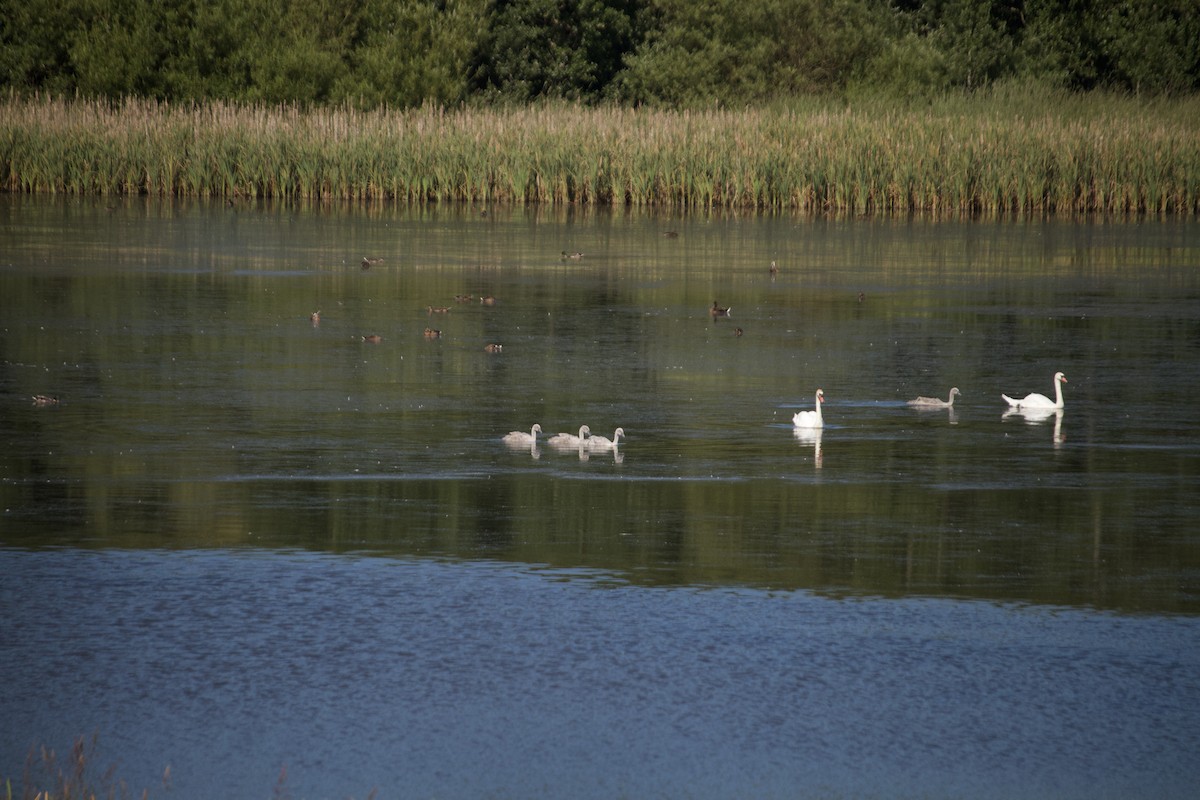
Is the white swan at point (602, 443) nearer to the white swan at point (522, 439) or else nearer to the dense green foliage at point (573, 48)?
the white swan at point (522, 439)

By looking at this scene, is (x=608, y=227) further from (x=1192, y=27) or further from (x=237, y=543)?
(x=1192, y=27)

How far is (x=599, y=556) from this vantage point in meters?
8.96

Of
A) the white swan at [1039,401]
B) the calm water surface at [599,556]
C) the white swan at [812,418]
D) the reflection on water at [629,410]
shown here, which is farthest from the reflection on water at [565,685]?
the white swan at [1039,401]

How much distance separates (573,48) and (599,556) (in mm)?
53743

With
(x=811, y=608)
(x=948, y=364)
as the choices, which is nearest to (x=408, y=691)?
(x=811, y=608)

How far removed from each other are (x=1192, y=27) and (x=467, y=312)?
4089 cm

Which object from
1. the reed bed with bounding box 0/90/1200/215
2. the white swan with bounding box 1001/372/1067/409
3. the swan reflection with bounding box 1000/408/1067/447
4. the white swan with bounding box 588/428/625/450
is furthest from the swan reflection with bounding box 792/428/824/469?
the reed bed with bounding box 0/90/1200/215

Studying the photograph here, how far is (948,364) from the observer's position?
16.2 m

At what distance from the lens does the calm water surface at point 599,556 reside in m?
6.46

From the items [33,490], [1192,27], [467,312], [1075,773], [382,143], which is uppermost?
[1192,27]

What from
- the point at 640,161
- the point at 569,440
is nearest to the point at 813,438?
the point at 569,440

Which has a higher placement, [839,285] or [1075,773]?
[839,285]

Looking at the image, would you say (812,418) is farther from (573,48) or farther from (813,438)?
(573,48)

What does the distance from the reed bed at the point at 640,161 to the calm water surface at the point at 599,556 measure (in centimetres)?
1658
